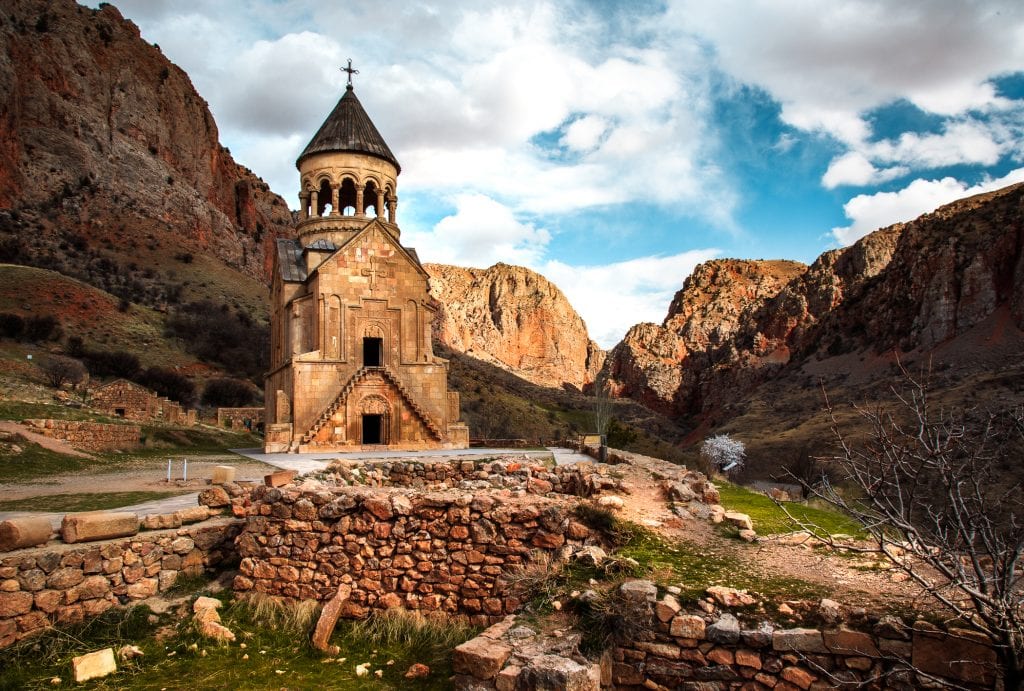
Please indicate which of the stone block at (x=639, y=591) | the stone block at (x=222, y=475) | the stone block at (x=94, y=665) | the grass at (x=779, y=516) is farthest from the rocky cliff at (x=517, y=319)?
the stone block at (x=639, y=591)

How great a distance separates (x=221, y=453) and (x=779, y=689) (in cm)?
1798

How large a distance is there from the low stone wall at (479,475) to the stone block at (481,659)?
431 centimetres

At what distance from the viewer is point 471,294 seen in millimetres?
133875

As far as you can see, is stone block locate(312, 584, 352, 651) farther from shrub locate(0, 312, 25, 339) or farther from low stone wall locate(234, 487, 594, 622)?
shrub locate(0, 312, 25, 339)

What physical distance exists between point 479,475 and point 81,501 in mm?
6427

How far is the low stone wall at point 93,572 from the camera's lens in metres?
6.52

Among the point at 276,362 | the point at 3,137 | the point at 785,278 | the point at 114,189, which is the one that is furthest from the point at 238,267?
the point at 785,278

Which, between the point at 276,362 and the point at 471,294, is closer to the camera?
the point at 276,362

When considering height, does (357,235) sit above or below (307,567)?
above

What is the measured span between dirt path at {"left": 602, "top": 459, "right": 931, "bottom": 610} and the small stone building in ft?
68.9

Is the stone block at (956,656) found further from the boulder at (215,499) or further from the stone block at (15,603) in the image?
the boulder at (215,499)

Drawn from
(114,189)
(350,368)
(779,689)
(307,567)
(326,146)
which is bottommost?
(779,689)

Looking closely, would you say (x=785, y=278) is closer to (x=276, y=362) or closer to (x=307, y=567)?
(x=276, y=362)

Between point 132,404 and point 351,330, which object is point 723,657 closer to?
point 351,330
